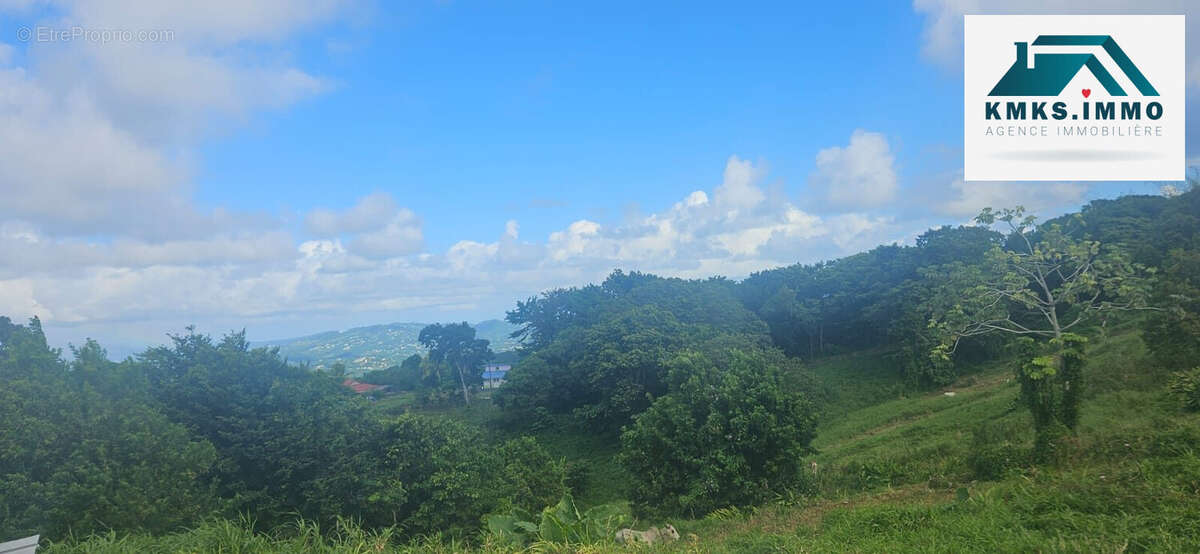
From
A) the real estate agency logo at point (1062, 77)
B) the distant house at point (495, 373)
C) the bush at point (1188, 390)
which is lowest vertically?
the distant house at point (495, 373)

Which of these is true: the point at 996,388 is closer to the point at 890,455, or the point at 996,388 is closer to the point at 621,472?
the point at 890,455

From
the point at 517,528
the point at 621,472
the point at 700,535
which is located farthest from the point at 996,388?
the point at 517,528

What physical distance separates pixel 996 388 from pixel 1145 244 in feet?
27.8

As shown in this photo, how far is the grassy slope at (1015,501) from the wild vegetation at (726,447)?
4cm

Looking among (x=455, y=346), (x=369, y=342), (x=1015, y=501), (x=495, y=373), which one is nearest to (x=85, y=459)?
(x=1015, y=501)

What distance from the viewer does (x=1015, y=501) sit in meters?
7.04

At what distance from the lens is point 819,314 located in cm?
3838

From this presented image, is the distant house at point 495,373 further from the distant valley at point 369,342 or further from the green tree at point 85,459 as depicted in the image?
the green tree at point 85,459

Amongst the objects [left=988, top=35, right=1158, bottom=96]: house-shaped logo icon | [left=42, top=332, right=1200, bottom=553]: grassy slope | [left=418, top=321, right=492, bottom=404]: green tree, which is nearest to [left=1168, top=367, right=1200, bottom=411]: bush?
[left=42, top=332, right=1200, bottom=553]: grassy slope

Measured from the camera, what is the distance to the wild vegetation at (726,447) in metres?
6.84

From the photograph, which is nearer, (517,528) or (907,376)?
(517,528)

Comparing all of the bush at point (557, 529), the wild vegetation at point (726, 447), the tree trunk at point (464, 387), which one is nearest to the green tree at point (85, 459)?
the wild vegetation at point (726, 447)

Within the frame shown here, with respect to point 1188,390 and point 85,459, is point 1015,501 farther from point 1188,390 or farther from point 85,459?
point 85,459

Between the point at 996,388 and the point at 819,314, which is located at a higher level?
the point at 819,314
